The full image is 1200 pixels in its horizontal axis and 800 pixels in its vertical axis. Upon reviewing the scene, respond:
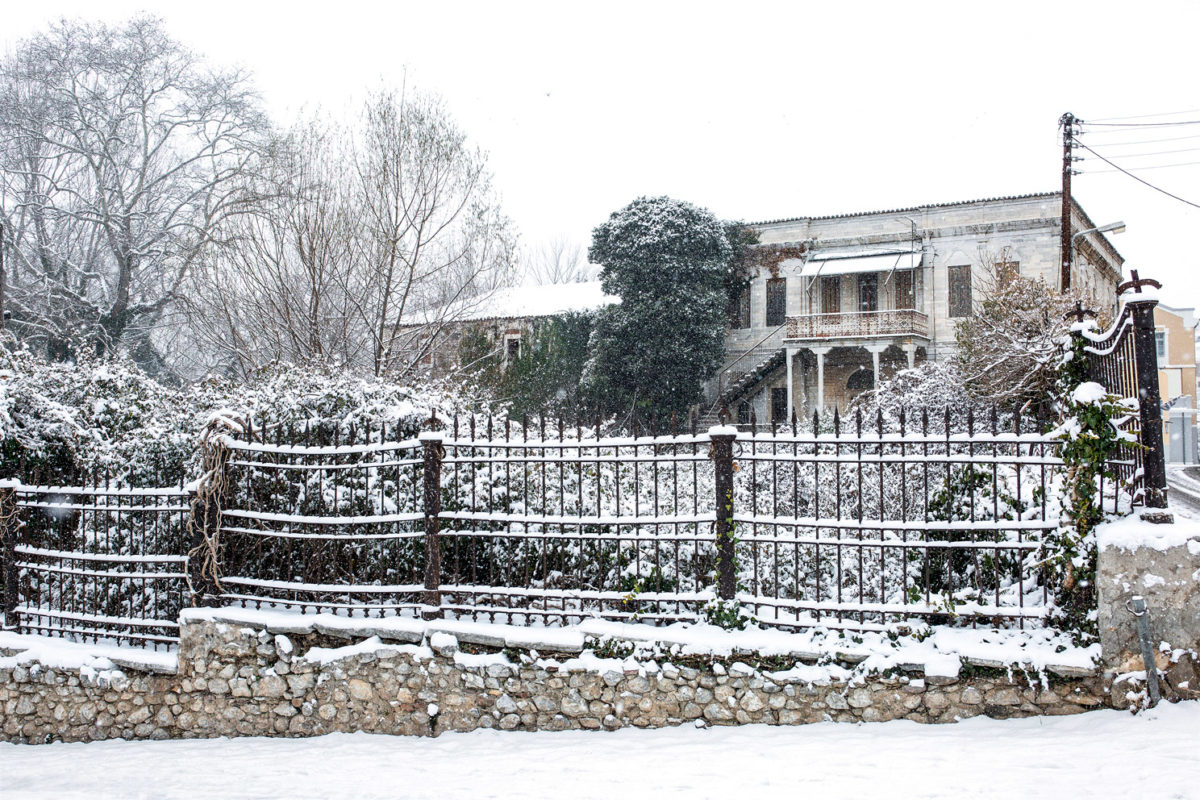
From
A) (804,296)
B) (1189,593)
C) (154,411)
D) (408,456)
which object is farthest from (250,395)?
(804,296)

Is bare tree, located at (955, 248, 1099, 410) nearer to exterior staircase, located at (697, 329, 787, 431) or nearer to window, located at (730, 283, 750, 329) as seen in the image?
exterior staircase, located at (697, 329, 787, 431)

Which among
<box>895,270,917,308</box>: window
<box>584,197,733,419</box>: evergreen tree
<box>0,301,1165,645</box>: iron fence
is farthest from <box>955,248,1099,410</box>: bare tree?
<box>584,197,733,419</box>: evergreen tree

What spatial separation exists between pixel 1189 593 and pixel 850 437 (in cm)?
189

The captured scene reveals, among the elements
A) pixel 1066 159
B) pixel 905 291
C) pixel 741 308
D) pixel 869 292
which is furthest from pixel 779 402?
pixel 1066 159

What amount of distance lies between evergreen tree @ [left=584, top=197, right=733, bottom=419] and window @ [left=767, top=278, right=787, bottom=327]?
2678mm

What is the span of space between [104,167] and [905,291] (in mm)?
23028

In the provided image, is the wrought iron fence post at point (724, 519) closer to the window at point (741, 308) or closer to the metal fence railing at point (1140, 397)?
the metal fence railing at point (1140, 397)

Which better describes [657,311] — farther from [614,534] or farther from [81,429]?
[614,534]

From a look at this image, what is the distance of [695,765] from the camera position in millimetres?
4414

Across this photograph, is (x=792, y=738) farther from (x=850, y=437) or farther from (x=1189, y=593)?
(x=1189, y=593)

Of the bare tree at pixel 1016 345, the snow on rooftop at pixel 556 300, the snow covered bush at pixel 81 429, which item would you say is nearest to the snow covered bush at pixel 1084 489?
the snow covered bush at pixel 81 429

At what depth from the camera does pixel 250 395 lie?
23.8 ft

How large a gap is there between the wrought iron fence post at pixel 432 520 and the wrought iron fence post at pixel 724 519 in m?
1.83

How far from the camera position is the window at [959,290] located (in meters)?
23.8
